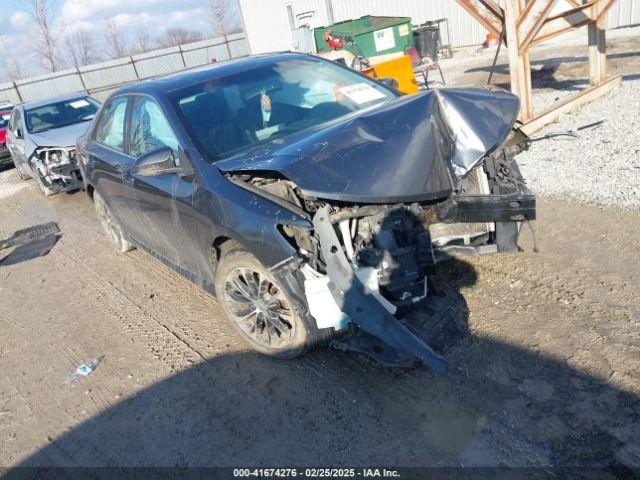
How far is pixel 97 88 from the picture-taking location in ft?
86.0

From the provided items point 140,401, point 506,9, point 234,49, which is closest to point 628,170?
point 506,9

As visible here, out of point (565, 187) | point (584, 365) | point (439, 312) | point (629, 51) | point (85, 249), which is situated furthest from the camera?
point (629, 51)

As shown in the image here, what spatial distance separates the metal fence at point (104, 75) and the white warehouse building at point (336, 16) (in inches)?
116

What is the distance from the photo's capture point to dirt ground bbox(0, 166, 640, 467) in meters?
2.57

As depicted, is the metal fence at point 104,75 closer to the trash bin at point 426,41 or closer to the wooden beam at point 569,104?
the trash bin at point 426,41

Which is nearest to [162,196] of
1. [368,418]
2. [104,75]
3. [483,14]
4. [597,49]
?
[368,418]

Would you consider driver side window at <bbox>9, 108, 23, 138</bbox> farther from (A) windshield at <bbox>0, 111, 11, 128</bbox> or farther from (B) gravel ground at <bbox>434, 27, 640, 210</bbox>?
(B) gravel ground at <bbox>434, 27, 640, 210</bbox>

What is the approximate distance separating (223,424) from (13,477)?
1186mm

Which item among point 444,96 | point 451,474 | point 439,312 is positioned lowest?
point 451,474

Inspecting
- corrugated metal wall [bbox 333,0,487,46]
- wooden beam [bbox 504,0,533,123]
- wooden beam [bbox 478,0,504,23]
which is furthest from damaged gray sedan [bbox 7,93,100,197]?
corrugated metal wall [bbox 333,0,487,46]

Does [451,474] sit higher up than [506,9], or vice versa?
[506,9]

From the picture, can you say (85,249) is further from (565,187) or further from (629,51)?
(629,51)

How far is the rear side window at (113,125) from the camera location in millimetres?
4531

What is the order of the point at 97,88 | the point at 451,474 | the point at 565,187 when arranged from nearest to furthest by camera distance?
A: the point at 451,474
the point at 565,187
the point at 97,88
